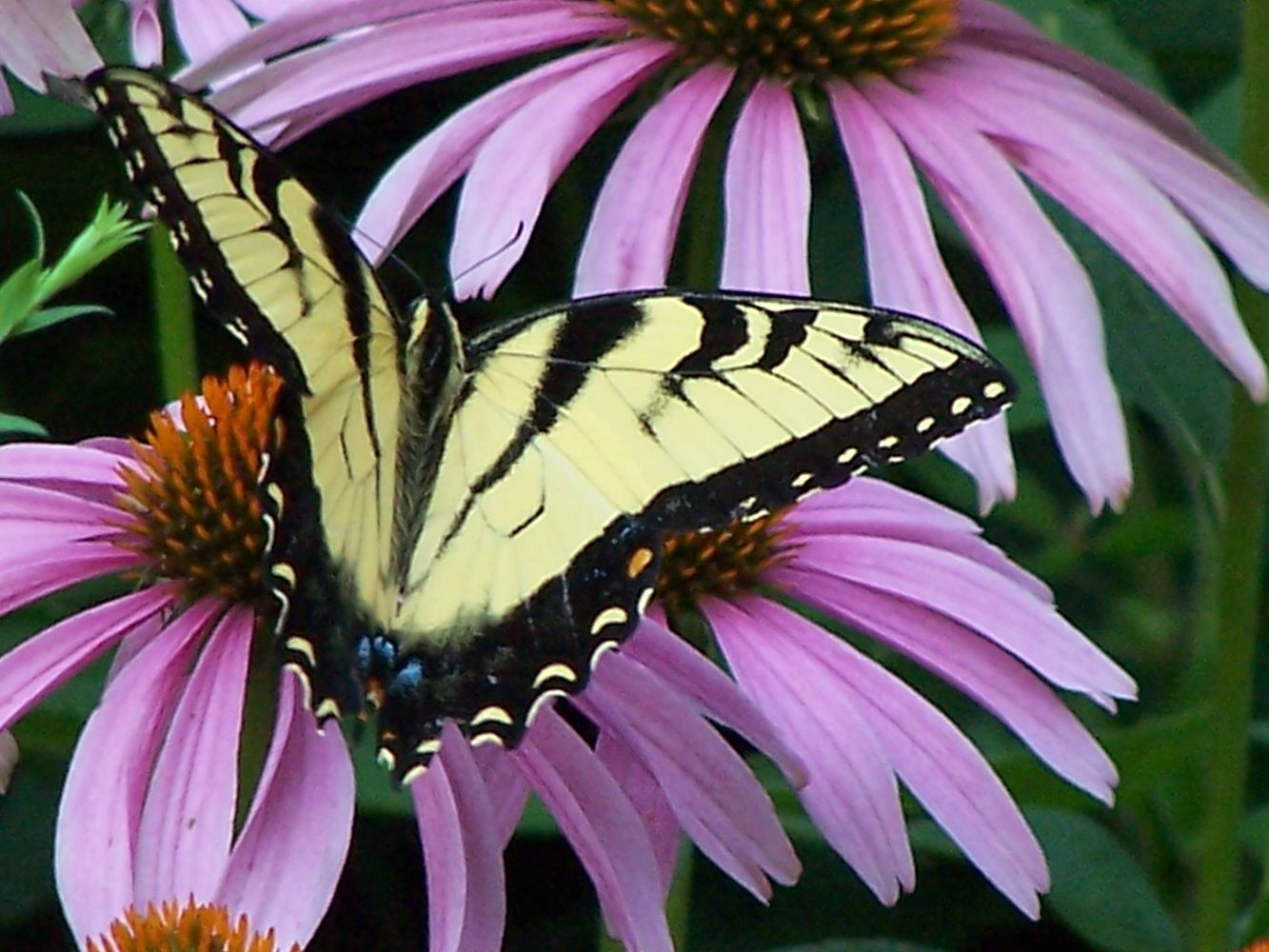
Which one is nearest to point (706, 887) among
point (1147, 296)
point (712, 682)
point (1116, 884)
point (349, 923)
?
point (349, 923)

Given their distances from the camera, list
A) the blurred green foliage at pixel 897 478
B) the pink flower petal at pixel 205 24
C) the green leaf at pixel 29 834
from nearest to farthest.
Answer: the pink flower petal at pixel 205 24, the blurred green foliage at pixel 897 478, the green leaf at pixel 29 834

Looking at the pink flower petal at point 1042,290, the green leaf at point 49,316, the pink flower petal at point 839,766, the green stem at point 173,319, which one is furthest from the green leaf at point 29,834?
the pink flower petal at point 1042,290

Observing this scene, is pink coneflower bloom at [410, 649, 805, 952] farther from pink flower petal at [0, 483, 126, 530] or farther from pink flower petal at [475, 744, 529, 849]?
pink flower petal at [0, 483, 126, 530]

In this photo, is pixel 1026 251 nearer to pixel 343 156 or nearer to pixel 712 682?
pixel 712 682

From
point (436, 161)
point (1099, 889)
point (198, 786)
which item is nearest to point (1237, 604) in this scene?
point (1099, 889)

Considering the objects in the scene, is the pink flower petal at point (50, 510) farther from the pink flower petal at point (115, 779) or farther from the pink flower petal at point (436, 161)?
the pink flower petal at point (436, 161)

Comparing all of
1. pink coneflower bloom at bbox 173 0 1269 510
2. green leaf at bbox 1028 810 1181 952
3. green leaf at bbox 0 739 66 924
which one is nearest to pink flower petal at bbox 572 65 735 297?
pink coneflower bloom at bbox 173 0 1269 510
